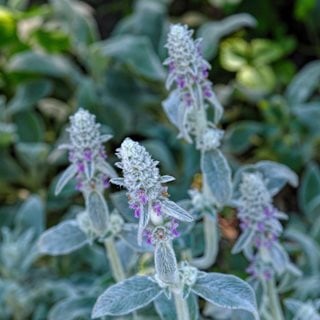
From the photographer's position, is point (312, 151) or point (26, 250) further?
point (312, 151)

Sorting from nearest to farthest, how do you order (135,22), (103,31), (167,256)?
(167,256) → (135,22) → (103,31)

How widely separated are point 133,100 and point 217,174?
98 centimetres

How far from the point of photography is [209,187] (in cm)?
132

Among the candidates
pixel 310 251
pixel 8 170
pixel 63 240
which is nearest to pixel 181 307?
pixel 63 240

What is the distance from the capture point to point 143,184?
3.26 ft

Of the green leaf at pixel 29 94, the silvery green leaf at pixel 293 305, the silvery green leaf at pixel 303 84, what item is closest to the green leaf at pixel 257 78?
the silvery green leaf at pixel 303 84

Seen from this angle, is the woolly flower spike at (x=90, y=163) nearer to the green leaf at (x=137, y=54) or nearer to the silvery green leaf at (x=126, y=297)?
the silvery green leaf at (x=126, y=297)

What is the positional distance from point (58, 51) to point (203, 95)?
1131 mm

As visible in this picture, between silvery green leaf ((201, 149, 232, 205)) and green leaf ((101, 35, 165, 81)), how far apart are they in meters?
0.78

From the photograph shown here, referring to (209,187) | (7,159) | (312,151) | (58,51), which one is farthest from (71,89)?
(209,187)

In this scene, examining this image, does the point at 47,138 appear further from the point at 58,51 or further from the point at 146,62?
the point at 146,62

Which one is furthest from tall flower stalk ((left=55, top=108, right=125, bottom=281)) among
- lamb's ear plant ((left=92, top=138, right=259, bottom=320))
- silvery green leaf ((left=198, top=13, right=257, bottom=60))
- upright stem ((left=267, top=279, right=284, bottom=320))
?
silvery green leaf ((left=198, top=13, right=257, bottom=60))

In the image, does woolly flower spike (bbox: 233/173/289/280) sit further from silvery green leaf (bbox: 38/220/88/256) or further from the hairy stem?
silvery green leaf (bbox: 38/220/88/256)

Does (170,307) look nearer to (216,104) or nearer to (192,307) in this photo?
(192,307)
